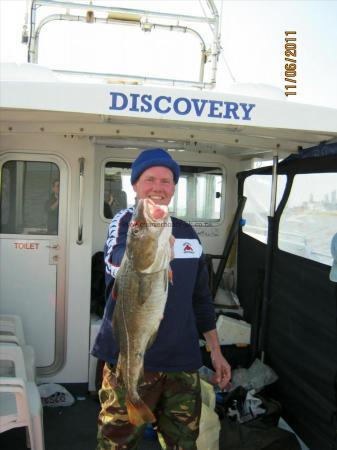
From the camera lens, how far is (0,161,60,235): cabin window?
171 inches

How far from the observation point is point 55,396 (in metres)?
4.20

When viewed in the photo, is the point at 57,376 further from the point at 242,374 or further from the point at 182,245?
the point at 182,245

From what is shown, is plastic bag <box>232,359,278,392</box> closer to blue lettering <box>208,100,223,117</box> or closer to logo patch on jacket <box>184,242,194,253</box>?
logo patch on jacket <box>184,242,194,253</box>

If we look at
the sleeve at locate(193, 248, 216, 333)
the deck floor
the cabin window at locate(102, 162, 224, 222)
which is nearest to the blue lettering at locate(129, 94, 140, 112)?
the sleeve at locate(193, 248, 216, 333)

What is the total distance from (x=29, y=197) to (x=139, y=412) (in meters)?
2.82

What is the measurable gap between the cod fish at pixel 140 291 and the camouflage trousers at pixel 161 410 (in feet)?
0.38

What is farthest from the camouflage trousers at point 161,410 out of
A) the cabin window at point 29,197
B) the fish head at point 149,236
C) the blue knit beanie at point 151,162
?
the cabin window at point 29,197

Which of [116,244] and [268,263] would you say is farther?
[268,263]

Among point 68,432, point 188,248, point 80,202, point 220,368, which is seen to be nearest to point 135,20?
point 80,202

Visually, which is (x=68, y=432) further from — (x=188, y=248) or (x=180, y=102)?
(x=180, y=102)

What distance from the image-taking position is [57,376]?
4.41 metres

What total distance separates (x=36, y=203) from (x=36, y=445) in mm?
2218

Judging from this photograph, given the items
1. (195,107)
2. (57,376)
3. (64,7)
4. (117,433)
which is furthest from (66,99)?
(57,376)

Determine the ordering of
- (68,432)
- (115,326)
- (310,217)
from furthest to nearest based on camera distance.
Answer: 1. (68,432)
2. (310,217)
3. (115,326)
